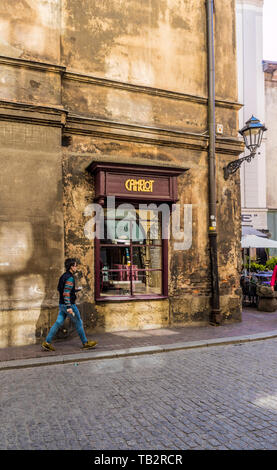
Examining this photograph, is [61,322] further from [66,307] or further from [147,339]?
[147,339]

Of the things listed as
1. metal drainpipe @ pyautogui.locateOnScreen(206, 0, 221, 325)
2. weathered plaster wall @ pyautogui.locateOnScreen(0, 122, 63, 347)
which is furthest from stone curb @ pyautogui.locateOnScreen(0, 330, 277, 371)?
metal drainpipe @ pyautogui.locateOnScreen(206, 0, 221, 325)

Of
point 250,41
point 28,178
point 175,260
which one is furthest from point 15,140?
point 250,41

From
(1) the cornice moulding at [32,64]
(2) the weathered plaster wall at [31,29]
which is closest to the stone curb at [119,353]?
(1) the cornice moulding at [32,64]

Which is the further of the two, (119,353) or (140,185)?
(140,185)

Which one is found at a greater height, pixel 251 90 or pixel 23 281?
pixel 251 90

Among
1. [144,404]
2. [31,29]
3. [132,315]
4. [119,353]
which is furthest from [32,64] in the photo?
[144,404]

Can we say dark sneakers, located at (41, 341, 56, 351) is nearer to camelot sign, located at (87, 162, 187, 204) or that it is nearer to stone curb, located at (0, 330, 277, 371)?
stone curb, located at (0, 330, 277, 371)

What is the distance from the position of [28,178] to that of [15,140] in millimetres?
778

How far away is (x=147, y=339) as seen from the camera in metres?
7.77

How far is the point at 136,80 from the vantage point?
9.02 m

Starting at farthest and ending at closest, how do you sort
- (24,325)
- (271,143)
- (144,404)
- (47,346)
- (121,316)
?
(271,143) → (121,316) → (24,325) → (47,346) → (144,404)

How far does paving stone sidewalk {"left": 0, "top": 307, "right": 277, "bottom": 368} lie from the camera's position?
6.62m

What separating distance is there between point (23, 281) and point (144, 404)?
3.87 metres

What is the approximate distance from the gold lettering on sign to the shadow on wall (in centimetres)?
212
